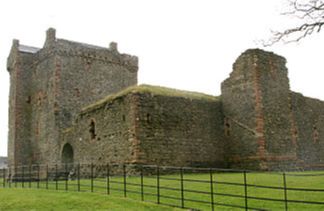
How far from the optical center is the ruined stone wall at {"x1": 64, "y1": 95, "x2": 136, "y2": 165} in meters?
22.8

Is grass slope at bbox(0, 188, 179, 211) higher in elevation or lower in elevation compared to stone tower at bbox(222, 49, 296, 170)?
lower

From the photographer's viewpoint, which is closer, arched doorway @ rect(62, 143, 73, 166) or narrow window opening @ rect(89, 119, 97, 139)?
narrow window opening @ rect(89, 119, 97, 139)

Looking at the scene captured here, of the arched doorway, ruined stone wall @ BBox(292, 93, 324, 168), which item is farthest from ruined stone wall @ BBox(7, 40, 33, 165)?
ruined stone wall @ BBox(292, 93, 324, 168)

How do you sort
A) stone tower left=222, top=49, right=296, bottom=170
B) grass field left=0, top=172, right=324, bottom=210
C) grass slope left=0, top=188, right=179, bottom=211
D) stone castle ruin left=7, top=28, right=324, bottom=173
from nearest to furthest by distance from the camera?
1. grass field left=0, top=172, right=324, bottom=210
2. grass slope left=0, top=188, right=179, bottom=211
3. stone castle ruin left=7, top=28, right=324, bottom=173
4. stone tower left=222, top=49, right=296, bottom=170

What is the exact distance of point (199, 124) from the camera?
2523 centimetres

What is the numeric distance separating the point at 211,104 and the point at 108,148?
6733mm

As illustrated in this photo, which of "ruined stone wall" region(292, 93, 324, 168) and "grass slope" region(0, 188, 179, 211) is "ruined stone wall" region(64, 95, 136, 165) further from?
"ruined stone wall" region(292, 93, 324, 168)

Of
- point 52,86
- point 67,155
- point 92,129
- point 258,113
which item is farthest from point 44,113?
point 258,113

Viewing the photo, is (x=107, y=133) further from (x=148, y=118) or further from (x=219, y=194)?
(x=219, y=194)

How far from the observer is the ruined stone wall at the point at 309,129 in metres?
29.3

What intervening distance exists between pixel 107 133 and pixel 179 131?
13.2 ft

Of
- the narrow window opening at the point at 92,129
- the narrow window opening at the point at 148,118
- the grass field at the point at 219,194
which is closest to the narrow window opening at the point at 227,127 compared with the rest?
the narrow window opening at the point at 148,118

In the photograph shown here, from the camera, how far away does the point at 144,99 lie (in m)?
23.0

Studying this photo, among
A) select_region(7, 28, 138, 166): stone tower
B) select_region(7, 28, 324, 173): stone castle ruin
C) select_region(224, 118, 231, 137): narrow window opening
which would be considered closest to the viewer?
select_region(7, 28, 324, 173): stone castle ruin
